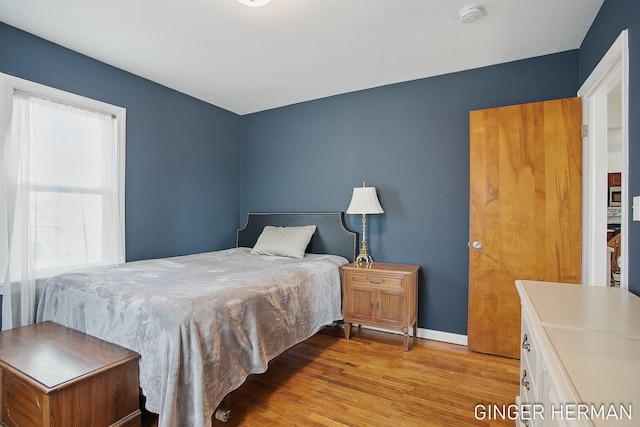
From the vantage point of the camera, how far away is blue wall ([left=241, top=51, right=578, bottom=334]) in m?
2.85

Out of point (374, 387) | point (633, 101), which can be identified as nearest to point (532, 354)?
point (374, 387)

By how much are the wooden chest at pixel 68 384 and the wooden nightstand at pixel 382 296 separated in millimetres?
1822

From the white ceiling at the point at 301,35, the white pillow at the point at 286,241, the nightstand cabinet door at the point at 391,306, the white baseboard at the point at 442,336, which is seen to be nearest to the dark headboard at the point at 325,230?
the white pillow at the point at 286,241

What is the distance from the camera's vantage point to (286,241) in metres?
3.42

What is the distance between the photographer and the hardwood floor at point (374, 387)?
1.85 m

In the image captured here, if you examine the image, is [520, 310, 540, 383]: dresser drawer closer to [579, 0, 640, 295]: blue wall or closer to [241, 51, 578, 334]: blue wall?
[579, 0, 640, 295]: blue wall

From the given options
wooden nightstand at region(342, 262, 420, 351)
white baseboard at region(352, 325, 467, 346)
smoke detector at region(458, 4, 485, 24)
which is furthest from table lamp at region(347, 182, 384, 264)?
smoke detector at region(458, 4, 485, 24)

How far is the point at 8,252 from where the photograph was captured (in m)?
2.24

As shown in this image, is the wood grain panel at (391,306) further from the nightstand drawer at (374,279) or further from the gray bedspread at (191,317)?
the gray bedspread at (191,317)

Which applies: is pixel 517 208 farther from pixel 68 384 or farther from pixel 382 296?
pixel 68 384

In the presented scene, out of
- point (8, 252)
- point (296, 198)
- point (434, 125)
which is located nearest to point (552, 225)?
point (434, 125)

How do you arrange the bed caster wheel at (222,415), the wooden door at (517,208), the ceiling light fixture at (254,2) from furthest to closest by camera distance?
the wooden door at (517,208) < the ceiling light fixture at (254,2) < the bed caster wheel at (222,415)

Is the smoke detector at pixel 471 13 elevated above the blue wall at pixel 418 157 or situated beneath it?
elevated above

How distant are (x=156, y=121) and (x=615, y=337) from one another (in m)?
3.74
